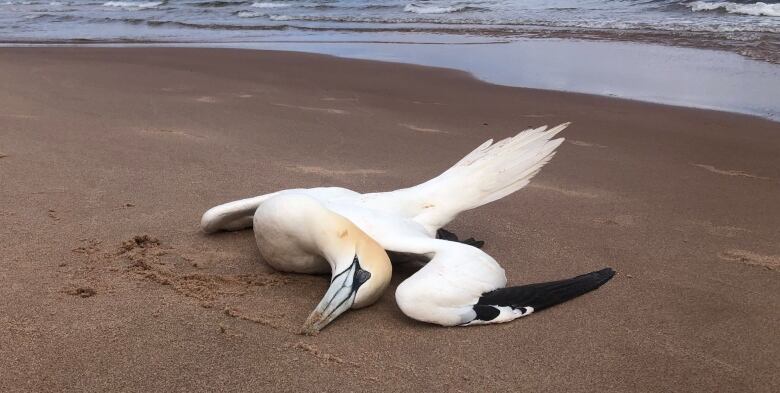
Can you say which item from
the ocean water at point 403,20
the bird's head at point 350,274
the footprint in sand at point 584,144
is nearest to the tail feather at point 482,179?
the bird's head at point 350,274

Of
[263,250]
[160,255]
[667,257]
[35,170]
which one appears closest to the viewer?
[263,250]

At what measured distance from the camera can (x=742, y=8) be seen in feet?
60.4

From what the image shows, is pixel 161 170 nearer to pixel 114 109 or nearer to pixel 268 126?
pixel 268 126

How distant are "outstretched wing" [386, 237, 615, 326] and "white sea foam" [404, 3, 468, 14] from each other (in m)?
19.1

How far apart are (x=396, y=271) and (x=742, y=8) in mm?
17659

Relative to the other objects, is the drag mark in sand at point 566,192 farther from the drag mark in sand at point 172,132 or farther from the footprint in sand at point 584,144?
the drag mark in sand at point 172,132

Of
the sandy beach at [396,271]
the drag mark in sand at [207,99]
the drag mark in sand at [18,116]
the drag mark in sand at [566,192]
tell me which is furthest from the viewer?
the drag mark in sand at [207,99]

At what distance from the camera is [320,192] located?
4.25 m

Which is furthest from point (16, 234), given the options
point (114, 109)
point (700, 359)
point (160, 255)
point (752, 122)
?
point (752, 122)

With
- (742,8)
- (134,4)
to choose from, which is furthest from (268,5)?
(742,8)

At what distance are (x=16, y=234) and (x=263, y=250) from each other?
1.48 m

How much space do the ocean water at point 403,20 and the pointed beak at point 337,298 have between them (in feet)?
38.3

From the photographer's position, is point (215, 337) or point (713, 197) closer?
point (215, 337)

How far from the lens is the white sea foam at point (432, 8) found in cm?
2209
